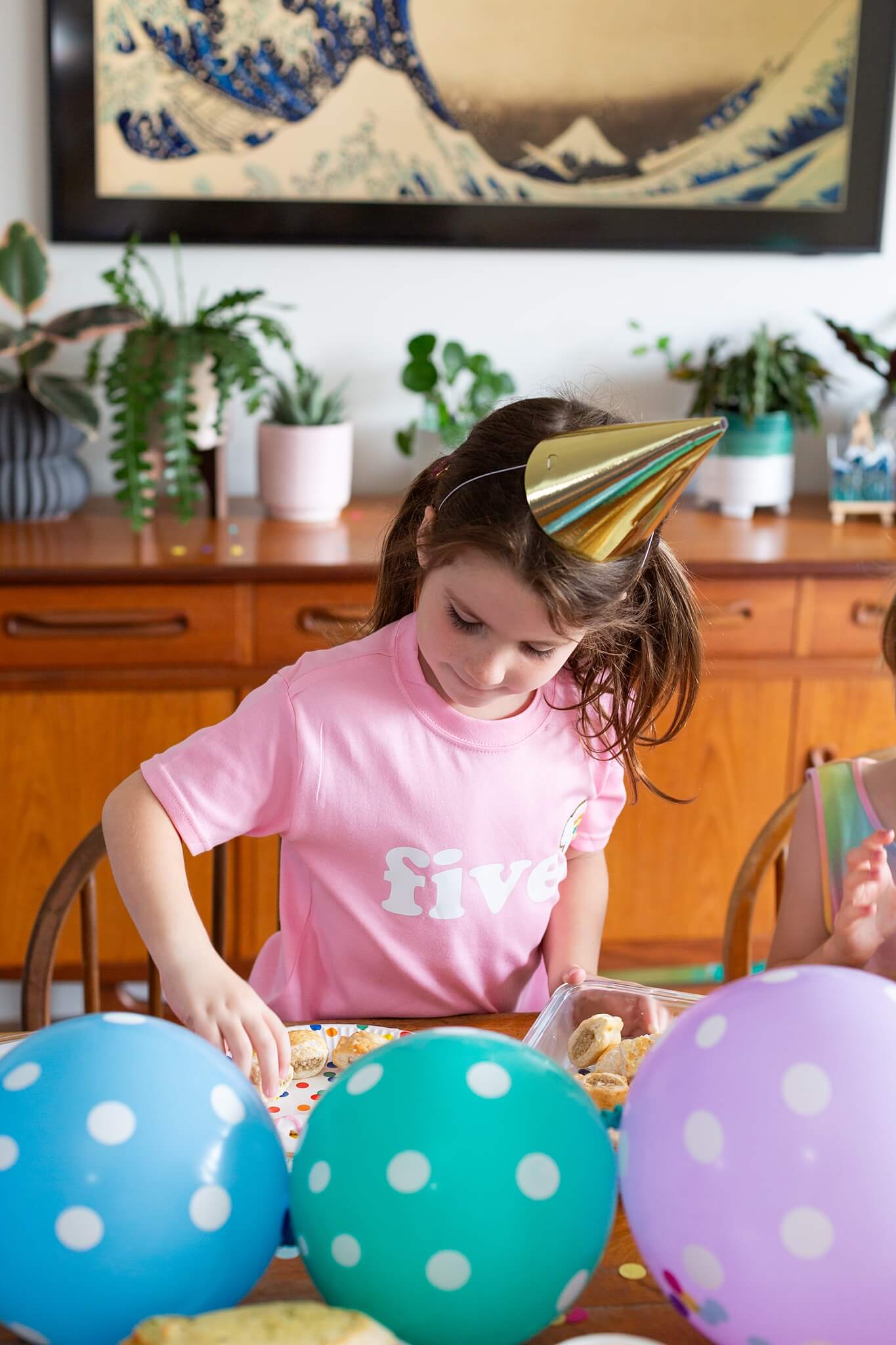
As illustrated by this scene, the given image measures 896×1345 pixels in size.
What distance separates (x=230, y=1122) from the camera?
613 mm

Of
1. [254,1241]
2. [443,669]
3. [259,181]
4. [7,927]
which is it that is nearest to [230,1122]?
[254,1241]

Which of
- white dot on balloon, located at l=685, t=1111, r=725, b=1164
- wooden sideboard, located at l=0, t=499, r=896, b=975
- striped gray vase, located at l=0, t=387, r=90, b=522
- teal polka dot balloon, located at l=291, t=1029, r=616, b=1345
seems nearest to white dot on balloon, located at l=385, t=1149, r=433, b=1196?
teal polka dot balloon, located at l=291, t=1029, r=616, b=1345

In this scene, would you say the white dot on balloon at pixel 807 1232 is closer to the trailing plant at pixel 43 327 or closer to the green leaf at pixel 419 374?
the trailing plant at pixel 43 327

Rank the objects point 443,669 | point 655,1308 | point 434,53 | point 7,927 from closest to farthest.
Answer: point 655,1308, point 443,669, point 7,927, point 434,53

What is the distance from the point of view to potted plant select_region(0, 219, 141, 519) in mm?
2262

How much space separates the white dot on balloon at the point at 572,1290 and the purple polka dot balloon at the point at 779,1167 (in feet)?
0.11

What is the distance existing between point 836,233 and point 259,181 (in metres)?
A: 1.15

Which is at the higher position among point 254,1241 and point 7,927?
point 254,1241

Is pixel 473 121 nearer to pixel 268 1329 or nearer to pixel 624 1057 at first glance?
pixel 624 1057

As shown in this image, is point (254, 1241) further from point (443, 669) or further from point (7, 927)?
point (7, 927)

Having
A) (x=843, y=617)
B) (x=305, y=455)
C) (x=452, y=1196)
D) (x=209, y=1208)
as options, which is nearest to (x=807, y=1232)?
(x=452, y=1196)

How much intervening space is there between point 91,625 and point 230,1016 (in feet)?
4.56

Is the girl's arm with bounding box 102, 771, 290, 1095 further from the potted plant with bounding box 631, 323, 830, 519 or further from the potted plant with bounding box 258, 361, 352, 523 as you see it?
the potted plant with bounding box 631, 323, 830, 519

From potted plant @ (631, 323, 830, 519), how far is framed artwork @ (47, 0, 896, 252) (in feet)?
0.96
